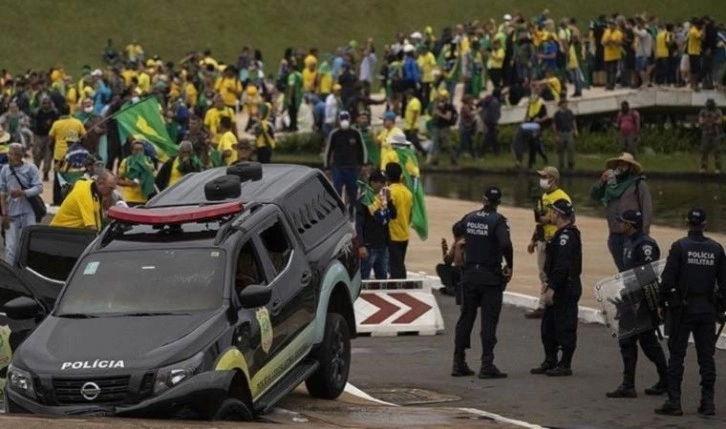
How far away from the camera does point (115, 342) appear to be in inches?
539

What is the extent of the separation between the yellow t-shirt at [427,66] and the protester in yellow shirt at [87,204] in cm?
2700

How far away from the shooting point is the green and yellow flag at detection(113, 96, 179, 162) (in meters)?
28.3

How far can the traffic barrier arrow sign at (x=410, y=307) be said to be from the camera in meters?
20.4

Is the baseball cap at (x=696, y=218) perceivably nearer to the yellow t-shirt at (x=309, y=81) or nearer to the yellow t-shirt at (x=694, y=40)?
the yellow t-shirt at (x=694, y=40)

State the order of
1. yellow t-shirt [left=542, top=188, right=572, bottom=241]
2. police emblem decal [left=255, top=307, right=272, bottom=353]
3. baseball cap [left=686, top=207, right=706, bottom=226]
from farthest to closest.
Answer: yellow t-shirt [left=542, top=188, right=572, bottom=241] < baseball cap [left=686, top=207, right=706, bottom=226] < police emblem decal [left=255, top=307, right=272, bottom=353]

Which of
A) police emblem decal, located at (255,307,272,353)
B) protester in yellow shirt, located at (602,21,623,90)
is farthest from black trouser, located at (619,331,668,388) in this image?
protester in yellow shirt, located at (602,21,623,90)

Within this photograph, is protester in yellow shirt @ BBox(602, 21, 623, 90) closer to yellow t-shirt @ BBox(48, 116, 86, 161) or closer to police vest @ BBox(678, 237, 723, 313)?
yellow t-shirt @ BBox(48, 116, 86, 161)

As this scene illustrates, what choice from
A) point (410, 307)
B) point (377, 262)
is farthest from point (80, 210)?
point (377, 262)

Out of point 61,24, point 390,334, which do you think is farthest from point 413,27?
point 390,334

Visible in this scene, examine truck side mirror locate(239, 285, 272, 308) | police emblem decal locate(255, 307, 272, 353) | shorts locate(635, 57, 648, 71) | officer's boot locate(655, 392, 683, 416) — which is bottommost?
officer's boot locate(655, 392, 683, 416)

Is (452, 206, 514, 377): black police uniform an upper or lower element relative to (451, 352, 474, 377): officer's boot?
upper

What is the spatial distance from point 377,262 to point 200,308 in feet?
28.7

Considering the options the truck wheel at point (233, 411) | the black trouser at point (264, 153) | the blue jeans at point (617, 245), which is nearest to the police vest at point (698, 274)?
the truck wheel at point (233, 411)

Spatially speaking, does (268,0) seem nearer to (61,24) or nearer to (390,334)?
(61,24)
